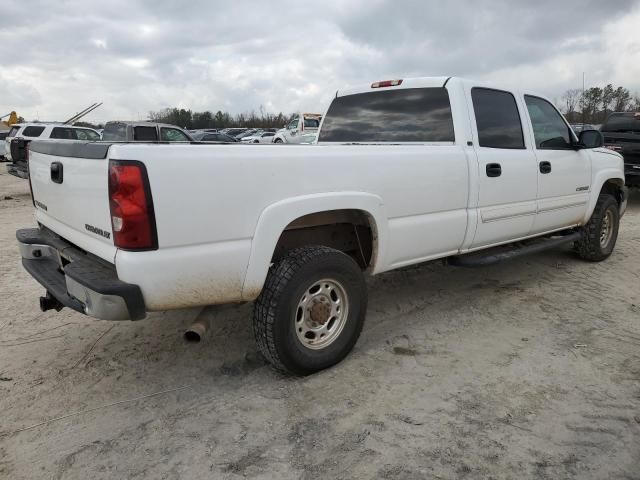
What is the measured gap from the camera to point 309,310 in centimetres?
320

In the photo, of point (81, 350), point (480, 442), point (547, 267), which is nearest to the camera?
point (480, 442)

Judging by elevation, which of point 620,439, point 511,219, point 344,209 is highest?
point 344,209

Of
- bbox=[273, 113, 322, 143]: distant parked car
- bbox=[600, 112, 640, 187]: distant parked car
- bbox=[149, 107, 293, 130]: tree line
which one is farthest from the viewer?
bbox=[149, 107, 293, 130]: tree line

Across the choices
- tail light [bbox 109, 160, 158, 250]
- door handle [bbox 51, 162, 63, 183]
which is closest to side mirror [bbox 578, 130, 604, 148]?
tail light [bbox 109, 160, 158, 250]

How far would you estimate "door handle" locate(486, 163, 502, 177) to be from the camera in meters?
4.05

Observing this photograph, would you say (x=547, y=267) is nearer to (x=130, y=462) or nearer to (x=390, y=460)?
(x=390, y=460)

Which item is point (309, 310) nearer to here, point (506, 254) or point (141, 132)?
point (506, 254)

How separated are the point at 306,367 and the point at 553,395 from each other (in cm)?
151

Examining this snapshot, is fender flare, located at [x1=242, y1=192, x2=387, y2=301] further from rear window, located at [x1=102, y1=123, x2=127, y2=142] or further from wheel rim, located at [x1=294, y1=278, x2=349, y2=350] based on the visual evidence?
rear window, located at [x1=102, y1=123, x2=127, y2=142]

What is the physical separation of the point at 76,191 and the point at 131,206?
641 mm

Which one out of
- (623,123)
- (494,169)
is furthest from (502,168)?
(623,123)

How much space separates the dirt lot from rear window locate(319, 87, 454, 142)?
5.01ft

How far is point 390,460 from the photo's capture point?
2479 millimetres

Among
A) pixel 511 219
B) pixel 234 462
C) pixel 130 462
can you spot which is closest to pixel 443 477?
pixel 234 462
